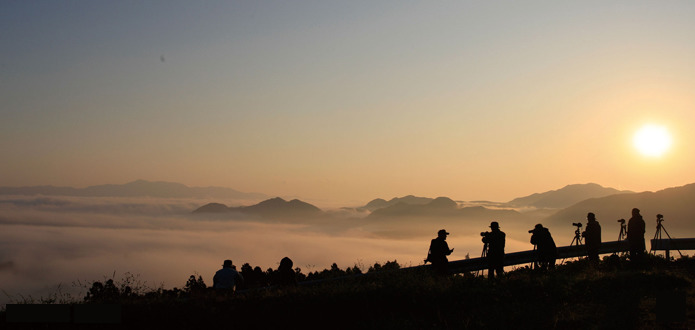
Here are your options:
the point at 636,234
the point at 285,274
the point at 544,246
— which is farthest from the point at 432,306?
the point at 636,234

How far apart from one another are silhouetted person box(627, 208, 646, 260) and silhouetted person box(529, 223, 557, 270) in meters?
3.69

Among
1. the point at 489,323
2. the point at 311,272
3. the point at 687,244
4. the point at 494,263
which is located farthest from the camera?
the point at 687,244

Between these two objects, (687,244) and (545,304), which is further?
(687,244)

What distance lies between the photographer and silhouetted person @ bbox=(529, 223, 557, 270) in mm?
22625

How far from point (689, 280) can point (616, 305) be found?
16.3ft

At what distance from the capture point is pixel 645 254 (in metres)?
25.5

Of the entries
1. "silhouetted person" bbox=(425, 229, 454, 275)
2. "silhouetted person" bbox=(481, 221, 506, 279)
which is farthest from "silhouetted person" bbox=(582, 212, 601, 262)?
"silhouetted person" bbox=(425, 229, 454, 275)

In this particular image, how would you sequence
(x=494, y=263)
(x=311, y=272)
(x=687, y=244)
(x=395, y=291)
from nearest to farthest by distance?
(x=395, y=291) < (x=494, y=263) < (x=311, y=272) < (x=687, y=244)

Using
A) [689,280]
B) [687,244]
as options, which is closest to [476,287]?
[689,280]

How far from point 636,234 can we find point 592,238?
1.55 metres

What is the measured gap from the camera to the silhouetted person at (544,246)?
74.2 ft

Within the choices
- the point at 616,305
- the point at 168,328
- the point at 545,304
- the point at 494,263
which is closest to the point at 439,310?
the point at 545,304

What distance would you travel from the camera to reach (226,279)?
16375mm

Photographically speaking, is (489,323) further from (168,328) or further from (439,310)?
(168,328)
